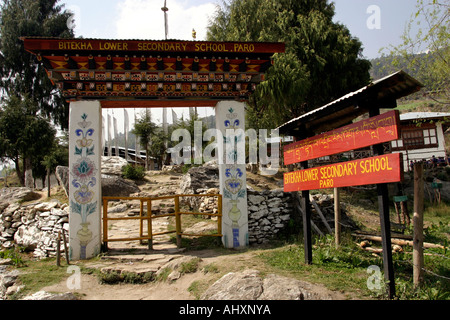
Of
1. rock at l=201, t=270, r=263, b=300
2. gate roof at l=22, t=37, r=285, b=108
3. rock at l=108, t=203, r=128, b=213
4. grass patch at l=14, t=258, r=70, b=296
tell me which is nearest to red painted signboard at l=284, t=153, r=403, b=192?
rock at l=201, t=270, r=263, b=300

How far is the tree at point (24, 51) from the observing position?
28328 mm

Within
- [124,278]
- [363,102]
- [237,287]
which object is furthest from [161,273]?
[363,102]

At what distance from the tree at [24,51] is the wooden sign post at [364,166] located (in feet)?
93.9

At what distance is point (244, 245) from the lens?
9.00m

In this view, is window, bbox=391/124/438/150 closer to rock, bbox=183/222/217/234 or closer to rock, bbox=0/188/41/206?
rock, bbox=183/222/217/234

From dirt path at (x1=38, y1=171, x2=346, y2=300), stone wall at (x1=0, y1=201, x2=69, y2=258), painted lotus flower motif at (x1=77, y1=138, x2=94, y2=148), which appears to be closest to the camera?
dirt path at (x1=38, y1=171, x2=346, y2=300)

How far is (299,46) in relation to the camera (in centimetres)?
2342

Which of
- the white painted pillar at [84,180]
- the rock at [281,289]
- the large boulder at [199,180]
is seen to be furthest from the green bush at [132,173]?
the rock at [281,289]

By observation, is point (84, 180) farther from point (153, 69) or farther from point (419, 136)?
point (419, 136)

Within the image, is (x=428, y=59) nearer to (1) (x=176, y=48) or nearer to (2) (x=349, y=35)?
(1) (x=176, y=48)

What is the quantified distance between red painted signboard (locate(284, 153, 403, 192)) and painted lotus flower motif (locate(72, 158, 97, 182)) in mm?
5359

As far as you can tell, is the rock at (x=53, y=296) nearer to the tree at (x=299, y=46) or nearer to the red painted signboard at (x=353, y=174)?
the red painted signboard at (x=353, y=174)

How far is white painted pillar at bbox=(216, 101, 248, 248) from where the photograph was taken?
9023 mm
